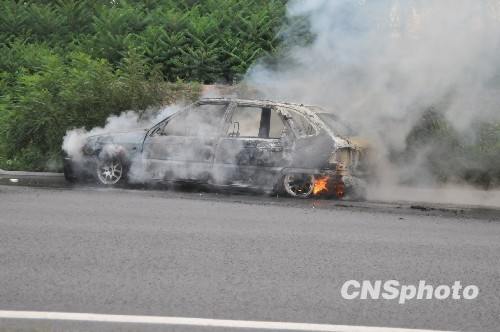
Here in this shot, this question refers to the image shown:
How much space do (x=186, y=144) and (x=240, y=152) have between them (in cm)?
81

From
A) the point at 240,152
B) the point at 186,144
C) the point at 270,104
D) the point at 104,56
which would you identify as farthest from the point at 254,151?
the point at 104,56

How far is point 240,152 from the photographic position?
14.0 m

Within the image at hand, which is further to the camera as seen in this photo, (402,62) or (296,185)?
(402,62)

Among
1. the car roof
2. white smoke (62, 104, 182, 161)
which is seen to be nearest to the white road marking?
the car roof

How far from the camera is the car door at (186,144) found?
14.1 metres

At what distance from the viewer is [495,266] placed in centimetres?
797

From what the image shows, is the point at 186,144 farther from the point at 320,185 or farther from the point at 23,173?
the point at 23,173

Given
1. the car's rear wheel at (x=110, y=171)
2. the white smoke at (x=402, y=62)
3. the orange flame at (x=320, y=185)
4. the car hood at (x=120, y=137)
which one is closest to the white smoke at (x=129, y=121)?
the car hood at (x=120, y=137)

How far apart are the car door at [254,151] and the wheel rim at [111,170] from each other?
4.98 ft

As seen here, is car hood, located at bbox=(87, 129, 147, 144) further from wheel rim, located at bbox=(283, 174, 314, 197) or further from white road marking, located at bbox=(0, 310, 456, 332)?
white road marking, located at bbox=(0, 310, 456, 332)

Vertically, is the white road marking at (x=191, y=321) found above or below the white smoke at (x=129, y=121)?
below

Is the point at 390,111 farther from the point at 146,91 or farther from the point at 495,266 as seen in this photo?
the point at 495,266

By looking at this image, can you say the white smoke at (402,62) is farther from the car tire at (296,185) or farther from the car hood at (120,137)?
the car hood at (120,137)

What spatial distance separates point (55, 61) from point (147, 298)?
12.8 metres
